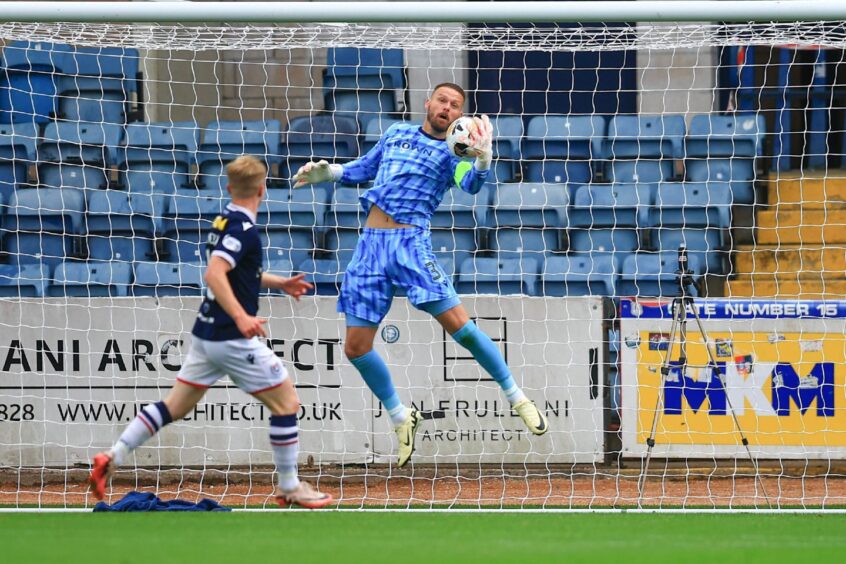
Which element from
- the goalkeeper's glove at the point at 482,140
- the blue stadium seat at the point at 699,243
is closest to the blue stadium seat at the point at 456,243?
the blue stadium seat at the point at 699,243

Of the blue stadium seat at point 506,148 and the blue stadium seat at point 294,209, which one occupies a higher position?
the blue stadium seat at point 506,148

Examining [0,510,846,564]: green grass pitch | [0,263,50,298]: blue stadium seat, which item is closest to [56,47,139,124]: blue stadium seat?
[0,263,50,298]: blue stadium seat

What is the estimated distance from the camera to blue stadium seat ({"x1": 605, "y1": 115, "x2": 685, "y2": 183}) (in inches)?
434

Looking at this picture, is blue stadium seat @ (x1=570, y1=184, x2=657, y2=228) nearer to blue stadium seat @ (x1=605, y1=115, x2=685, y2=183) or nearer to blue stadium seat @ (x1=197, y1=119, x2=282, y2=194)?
blue stadium seat @ (x1=605, y1=115, x2=685, y2=183)

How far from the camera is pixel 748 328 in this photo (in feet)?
31.2

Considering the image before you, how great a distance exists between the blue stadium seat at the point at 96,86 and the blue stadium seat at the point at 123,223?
3.47ft

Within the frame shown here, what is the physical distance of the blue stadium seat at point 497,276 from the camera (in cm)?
1026

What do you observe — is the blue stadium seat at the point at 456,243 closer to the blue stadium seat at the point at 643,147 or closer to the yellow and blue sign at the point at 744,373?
the blue stadium seat at the point at 643,147

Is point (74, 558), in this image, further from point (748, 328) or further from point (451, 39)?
point (748, 328)

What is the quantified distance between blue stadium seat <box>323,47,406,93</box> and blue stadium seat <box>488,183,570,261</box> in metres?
1.56

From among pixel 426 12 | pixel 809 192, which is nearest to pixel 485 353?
pixel 426 12

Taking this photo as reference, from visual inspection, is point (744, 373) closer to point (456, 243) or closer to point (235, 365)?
point (456, 243)

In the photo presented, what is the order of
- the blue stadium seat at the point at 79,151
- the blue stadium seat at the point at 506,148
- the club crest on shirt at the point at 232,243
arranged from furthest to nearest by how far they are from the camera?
the blue stadium seat at the point at 506,148 → the blue stadium seat at the point at 79,151 → the club crest on shirt at the point at 232,243

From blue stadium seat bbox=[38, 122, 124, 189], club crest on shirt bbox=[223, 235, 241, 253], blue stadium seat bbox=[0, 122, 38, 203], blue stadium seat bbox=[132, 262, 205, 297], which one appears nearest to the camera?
club crest on shirt bbox=[223, 235, 241, 253]
